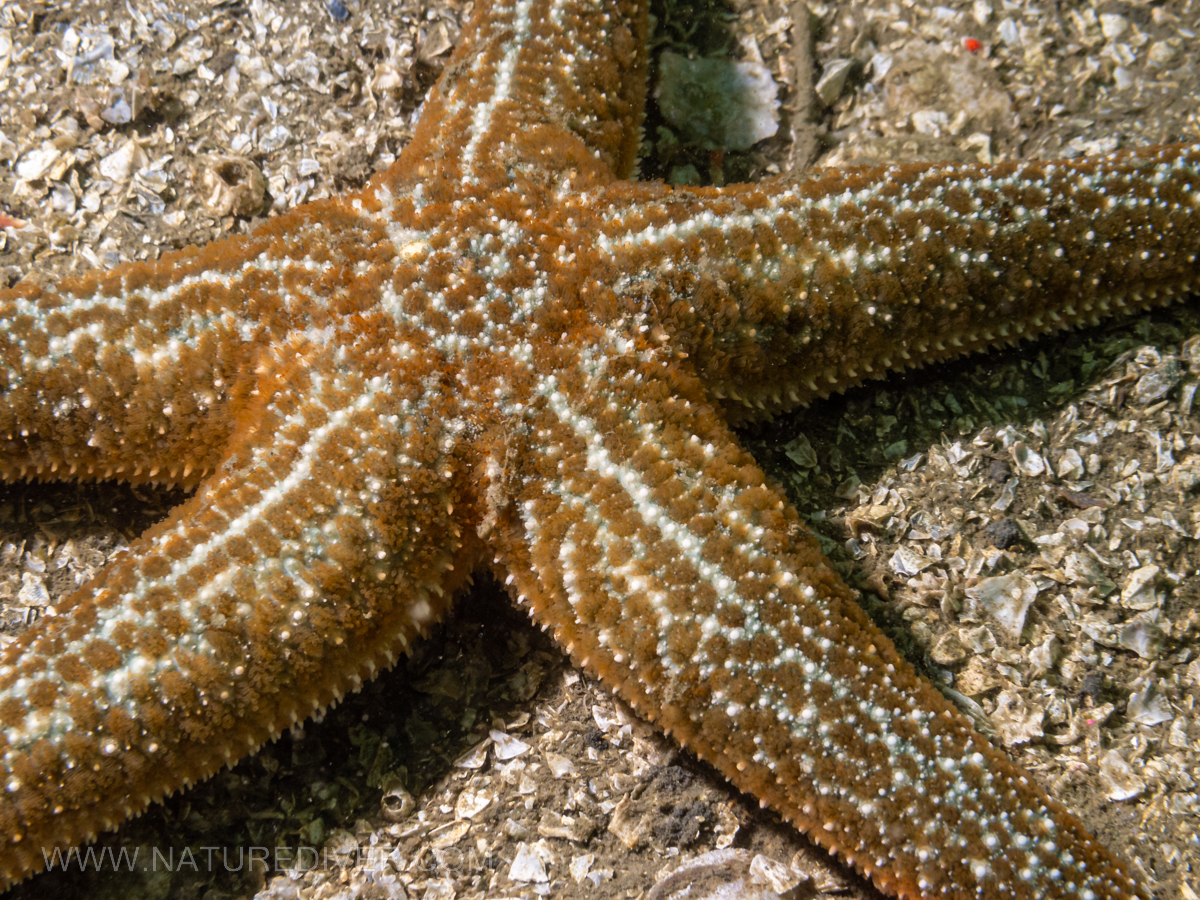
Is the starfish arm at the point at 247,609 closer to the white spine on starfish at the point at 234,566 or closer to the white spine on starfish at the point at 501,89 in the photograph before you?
the white spine on starfish at the point at 234,566

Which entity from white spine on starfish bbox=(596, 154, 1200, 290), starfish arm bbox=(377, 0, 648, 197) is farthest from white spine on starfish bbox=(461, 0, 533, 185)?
white spine on starfish bbox=(596, 154, 1200, 290)

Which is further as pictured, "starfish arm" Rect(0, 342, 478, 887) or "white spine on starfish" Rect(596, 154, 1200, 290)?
"white spine on starfish" Rect(596, 154, 1200, 290)

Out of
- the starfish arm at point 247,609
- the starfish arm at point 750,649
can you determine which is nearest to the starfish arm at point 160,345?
the starfish arm at point 247,609

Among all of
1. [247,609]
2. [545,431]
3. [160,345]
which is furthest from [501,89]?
[247,609]

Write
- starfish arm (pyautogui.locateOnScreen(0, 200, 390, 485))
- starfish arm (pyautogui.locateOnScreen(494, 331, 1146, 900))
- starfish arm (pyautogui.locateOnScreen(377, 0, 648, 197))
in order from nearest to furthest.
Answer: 1. starfish arm (pyautogui.locateOnScreen(494, 331, 1146, 900))
2. starfish arm (pyautogui.locateOnScreen(0, 200, 390, 485))
3. starfish arm (pyautogui.locateOnScreen(377, 0, 648, 197))

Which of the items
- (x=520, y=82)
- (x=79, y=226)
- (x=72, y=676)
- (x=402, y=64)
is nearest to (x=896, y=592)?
(x=520, y=82)

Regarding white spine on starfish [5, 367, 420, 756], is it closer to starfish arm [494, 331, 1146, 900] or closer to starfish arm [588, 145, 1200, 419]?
starfish arm [494, 331, 1146, 900]

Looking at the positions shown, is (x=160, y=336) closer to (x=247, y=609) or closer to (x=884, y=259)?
(x=247, y=609)
